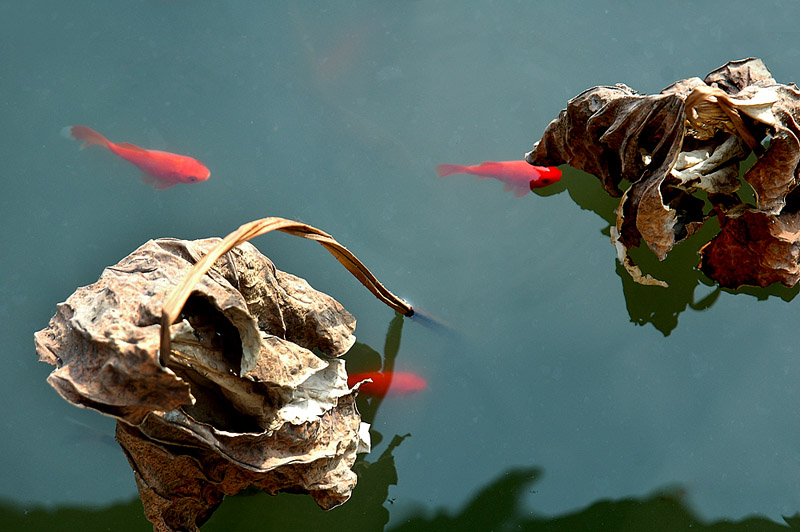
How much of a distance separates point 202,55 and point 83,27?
380 mm

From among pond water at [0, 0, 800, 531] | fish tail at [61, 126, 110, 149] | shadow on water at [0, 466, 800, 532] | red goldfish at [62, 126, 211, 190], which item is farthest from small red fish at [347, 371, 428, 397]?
fish tail at [61, 126, 110, 149]

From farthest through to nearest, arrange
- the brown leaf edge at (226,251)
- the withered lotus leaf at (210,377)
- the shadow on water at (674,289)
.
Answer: the shadow on water at (674,289) → the withered lotus leaf at (210,377) → the brown leaf edge at (226,251)

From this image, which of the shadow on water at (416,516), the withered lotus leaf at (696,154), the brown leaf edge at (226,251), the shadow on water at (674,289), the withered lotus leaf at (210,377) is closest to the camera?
the brown leaf edge at (226,251)

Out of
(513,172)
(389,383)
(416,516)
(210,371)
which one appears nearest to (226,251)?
(210,371)

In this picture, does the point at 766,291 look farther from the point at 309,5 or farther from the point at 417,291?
the point at 309,5

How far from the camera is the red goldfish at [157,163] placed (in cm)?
198

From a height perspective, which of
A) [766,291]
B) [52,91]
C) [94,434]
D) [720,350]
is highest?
[52,91]

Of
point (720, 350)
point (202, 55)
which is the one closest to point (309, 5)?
point (202, 55)

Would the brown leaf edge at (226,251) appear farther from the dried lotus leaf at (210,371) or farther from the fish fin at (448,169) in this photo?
the fish fin at (448,169)

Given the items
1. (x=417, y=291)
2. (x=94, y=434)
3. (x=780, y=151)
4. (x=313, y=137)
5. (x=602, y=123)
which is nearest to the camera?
(x=780, y=151)

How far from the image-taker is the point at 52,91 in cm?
210

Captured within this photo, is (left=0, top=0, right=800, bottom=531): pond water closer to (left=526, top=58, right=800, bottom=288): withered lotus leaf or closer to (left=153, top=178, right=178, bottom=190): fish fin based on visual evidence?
(left=153, top=178, right=178, bottom=190): fish fin

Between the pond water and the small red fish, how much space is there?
0.03 metres

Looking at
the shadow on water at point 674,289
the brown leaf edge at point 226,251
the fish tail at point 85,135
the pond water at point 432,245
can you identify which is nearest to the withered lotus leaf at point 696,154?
the shadow on water at point 674,289
